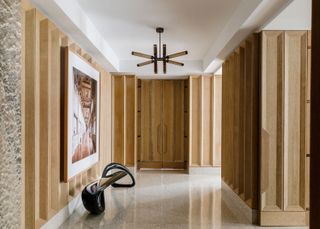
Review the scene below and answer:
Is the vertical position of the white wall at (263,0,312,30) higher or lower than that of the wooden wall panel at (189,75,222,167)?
higher

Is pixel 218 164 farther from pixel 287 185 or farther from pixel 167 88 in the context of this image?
pixel 287 185

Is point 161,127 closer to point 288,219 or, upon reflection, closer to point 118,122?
point 118,122

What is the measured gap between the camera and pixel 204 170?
755cm

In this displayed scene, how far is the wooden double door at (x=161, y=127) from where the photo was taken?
8391 millimetres

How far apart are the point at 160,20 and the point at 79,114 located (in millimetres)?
1833

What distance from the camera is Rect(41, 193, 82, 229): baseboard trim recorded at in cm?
337

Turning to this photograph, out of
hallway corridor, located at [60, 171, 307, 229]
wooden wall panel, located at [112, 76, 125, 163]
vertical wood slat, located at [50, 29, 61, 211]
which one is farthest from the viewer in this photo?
wooden wall panel, located at [112, 76, 125, 163]

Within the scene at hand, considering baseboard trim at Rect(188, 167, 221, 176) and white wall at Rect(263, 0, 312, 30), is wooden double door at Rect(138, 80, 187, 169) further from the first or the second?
white wall at Rect(263, 0, 312, 30)

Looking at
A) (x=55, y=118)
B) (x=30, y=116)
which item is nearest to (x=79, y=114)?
(x=55, y=118)

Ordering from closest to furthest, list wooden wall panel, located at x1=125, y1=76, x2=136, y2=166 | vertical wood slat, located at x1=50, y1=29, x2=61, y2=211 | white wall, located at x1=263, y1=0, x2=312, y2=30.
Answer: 1. white wall, located at x1=263, y1=0, x2=312, y2=30
2. vertical wood slat, located at x1=50, y1=29, x2=61, y2=211
3. wooden wall panel, located at x1=125, y1=76, x2=136, y2=166

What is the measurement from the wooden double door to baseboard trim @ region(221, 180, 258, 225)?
312 cm

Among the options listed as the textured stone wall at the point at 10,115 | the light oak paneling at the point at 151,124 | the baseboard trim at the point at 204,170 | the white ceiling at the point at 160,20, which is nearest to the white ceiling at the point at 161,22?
the white ceiling at the point at 160,20
